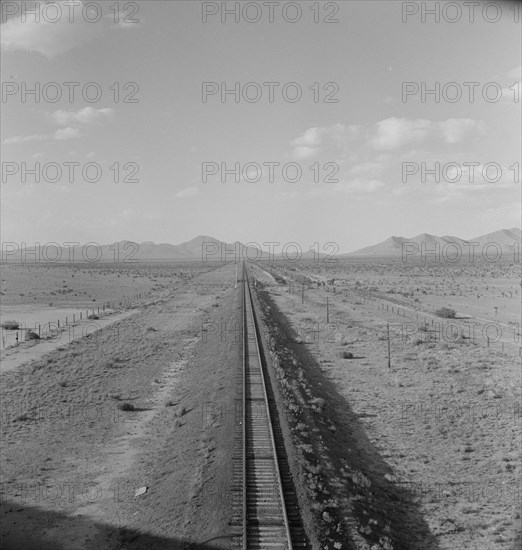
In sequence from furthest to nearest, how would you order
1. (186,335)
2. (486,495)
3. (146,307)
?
(146,307) < (186,335) < (486,495)

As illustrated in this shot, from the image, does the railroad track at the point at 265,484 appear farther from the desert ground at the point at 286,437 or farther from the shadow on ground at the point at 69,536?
the shadow on ground at the point at 69,536

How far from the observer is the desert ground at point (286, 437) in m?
10.2

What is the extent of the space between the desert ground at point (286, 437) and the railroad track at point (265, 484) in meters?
0.32

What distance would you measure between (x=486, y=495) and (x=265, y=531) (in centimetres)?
580

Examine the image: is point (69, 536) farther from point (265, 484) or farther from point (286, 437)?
point (286, 437)

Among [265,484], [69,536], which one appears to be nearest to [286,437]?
[265,484]

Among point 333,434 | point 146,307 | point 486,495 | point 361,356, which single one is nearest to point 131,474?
point 333,434

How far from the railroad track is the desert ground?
1.06 feet

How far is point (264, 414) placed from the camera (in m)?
16.3

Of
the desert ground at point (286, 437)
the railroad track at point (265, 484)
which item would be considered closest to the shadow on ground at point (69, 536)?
the desert ground at point (286, 437)

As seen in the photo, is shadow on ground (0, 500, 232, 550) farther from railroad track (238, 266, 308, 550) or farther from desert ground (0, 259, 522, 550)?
railroad track (238, 266, 308, 550)

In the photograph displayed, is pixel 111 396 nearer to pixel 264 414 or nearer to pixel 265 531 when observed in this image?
pixel 264 414

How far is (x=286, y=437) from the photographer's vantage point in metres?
14.1

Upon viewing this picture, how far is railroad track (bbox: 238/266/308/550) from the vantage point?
29.9 feet
